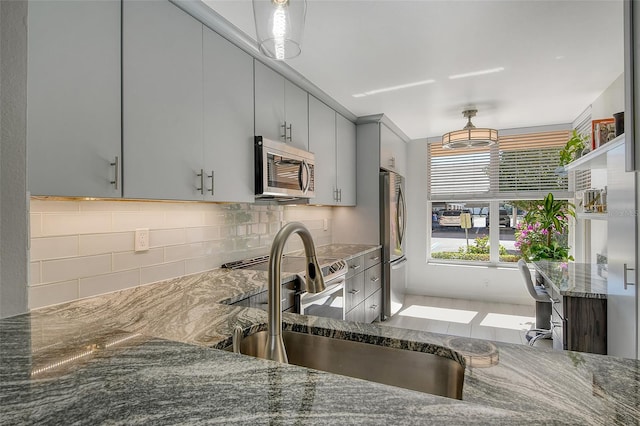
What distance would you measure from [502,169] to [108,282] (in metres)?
4.70

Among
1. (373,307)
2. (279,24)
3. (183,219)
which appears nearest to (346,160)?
(373,307)

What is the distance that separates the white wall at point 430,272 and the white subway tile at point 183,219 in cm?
361

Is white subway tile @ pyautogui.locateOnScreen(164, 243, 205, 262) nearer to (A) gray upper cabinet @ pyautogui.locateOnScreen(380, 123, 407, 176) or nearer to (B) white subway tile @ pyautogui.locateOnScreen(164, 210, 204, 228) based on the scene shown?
(B) white subway tile @ pyautogui.locateOnScreen(164, 210, 204, 228)

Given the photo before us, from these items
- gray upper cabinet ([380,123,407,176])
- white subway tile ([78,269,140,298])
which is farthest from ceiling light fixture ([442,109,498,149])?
white subway tile ([78,269,140,298])

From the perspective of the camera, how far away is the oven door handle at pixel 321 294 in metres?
2.34

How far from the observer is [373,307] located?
12.3 feet

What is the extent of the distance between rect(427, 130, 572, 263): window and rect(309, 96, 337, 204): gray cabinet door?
87.1 inches

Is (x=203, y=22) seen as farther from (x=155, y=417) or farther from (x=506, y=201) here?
(x=506, y=201)

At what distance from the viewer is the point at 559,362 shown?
0.84 metres

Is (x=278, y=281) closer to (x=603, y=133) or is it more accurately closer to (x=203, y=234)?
(x=203, y=234)

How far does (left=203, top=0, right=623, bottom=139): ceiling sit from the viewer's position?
6.28 feet

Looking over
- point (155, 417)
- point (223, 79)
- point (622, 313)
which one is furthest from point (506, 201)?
point (155, 417)

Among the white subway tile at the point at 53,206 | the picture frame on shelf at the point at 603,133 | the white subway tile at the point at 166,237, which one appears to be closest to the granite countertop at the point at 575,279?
the picture frame on shelf at the point at 603,133

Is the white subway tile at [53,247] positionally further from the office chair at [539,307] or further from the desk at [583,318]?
the office chair at [539,307]
